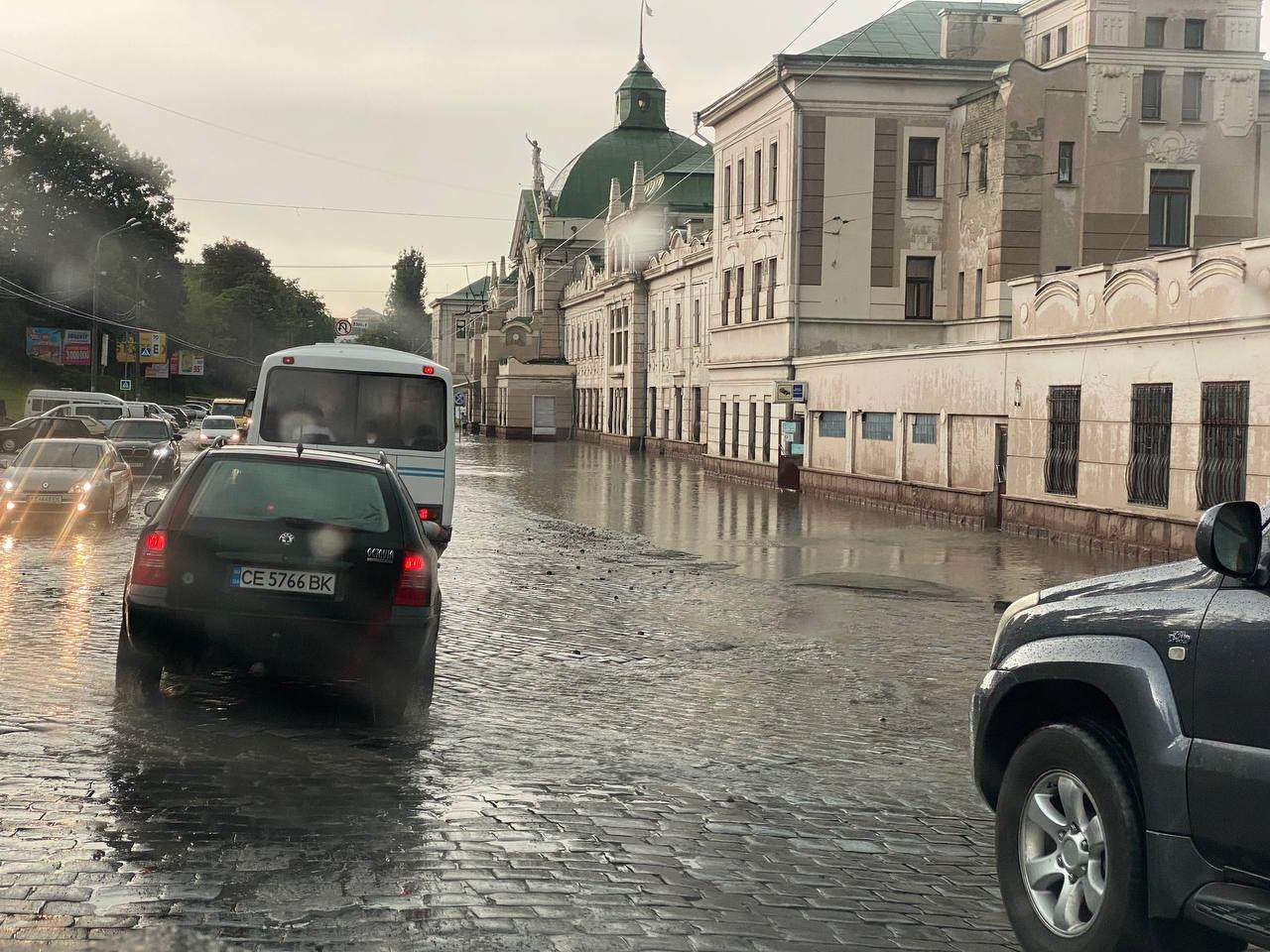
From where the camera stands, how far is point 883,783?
781 cm

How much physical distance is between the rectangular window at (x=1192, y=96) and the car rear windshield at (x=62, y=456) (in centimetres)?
3131

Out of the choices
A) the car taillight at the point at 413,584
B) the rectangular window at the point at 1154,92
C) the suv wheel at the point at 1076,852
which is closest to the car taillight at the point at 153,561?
the car taillight at the point at 413,584

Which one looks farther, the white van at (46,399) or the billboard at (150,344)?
the billboard at (150,344)

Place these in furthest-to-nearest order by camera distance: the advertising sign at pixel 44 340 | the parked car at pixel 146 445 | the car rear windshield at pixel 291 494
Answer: the advertising sign at pixel 44 340 → the parked car at pixel 146 445 → the car rear windshield at pixel 291 494

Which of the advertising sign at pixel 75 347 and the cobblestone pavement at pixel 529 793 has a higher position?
the advertising sign at pixel 75 347

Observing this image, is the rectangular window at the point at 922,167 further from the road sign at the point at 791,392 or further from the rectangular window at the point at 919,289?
the road sign at the point at 791,392

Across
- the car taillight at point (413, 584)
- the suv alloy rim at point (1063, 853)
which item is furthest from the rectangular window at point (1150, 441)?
the suv alloy rim at point (1063, 853)

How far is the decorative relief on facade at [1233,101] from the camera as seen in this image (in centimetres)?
4294

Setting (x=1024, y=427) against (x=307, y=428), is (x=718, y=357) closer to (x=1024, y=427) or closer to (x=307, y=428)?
(x=1024, y=427)

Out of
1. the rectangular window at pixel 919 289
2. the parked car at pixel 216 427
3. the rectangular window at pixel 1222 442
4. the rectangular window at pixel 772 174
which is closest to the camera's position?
the rectangular window at pixel 1222 442

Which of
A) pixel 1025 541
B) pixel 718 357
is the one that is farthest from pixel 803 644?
pixel 718 357

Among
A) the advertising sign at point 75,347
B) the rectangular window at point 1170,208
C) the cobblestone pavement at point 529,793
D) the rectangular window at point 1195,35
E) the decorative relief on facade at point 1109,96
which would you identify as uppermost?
the rectangular window at point 1195,35

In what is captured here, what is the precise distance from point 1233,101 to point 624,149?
75616 millimetres

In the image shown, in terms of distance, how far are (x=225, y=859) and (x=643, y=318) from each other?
71.5m
